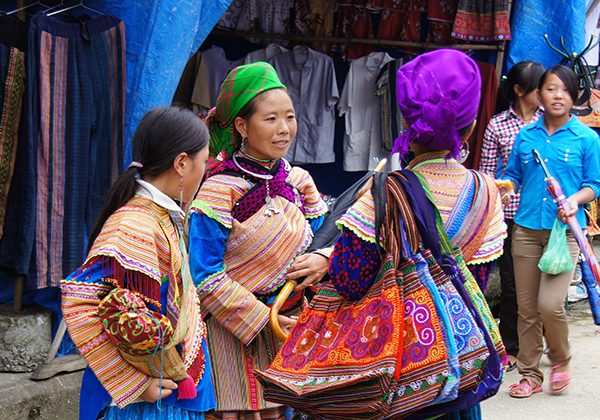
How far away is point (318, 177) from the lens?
8242 mm

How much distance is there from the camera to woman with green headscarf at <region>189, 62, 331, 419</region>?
3396 mm

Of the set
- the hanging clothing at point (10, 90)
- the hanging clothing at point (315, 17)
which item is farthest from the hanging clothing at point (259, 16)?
the hanging clothing at point (10, 90)

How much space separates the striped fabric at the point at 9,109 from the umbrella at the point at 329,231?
2125 mm

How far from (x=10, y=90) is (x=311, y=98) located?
3473 mm

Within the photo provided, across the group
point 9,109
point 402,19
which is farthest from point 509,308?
point 9,109

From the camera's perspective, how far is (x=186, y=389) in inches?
110

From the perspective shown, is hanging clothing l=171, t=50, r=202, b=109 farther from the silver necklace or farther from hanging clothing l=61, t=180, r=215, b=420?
hanging clothing l=61, t=180, r=215, b=420

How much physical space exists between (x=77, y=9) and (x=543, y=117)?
117 inches

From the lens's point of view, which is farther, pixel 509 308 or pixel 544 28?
pixel 544 28

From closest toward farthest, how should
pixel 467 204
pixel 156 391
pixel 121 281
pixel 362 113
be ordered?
1. pixel 121 281
2. pixel 156 391
3. pixel 467 204
4. pixel 362 113

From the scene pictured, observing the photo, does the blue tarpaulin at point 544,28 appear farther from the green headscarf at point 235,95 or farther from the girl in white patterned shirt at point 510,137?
the green headscarf at point 235,95

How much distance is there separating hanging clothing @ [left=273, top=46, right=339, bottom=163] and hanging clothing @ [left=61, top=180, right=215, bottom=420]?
4.97m

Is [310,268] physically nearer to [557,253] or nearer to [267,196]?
[267,196]

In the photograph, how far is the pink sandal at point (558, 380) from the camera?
5.86 meters
